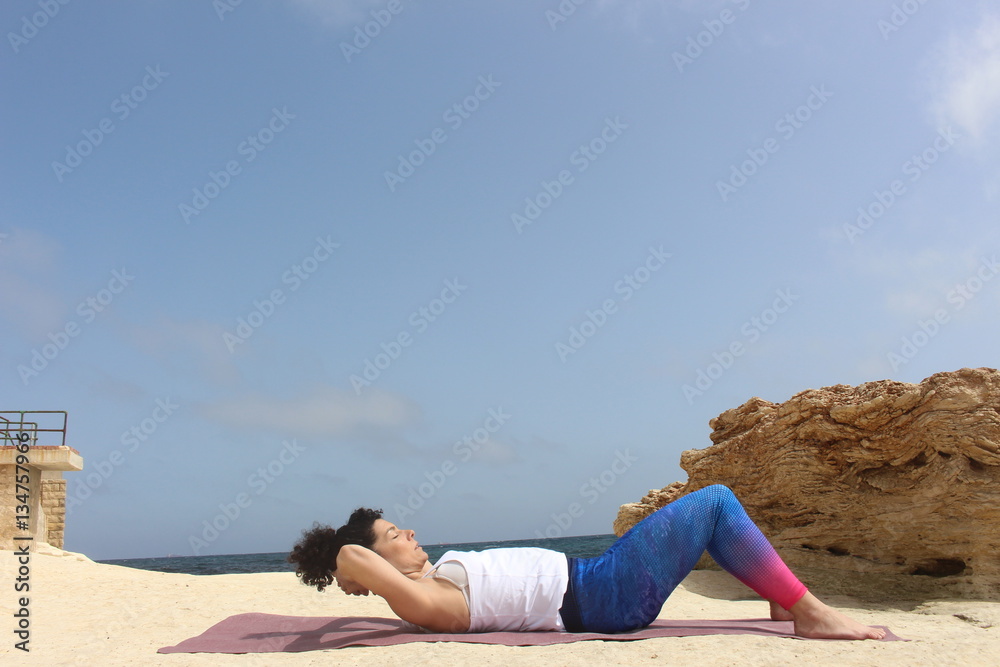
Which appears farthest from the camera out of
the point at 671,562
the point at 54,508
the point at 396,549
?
the point at 54,508

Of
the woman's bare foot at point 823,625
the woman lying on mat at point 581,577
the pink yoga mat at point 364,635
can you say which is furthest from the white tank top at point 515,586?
the woman's bare foot at point 823,625

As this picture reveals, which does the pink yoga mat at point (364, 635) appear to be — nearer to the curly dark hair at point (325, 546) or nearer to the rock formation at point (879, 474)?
the curly dark hair at point (325, 546)

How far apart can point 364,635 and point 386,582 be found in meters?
1.07

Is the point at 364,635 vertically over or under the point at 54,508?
under

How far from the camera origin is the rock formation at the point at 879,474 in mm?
7922

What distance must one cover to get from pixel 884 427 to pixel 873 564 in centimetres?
193

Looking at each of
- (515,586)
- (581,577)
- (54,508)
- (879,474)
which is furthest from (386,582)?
(54,508)

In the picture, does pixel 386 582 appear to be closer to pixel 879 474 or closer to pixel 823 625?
pixel 823 625

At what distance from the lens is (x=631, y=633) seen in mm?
4316

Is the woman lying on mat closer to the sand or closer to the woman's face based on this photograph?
the woman's face

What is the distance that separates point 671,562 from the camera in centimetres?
411


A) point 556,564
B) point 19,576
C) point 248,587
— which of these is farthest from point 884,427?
point 19,576

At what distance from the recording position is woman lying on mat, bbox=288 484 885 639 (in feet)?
13.4

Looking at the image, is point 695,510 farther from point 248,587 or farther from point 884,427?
point 248,587
